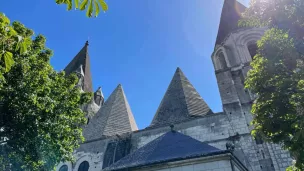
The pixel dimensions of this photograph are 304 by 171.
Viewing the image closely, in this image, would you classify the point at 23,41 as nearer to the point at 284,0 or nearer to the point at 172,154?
the point at 172,154

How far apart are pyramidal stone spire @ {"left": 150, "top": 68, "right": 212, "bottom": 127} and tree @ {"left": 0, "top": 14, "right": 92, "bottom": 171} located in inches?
316

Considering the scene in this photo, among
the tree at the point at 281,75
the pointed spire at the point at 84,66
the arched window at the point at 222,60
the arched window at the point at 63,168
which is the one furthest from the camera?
the pointed spire at the point at 84,66

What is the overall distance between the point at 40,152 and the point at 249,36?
16.3m

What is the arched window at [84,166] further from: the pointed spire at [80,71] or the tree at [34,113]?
the pointed spire at [80,71]

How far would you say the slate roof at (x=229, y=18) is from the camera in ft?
63.4

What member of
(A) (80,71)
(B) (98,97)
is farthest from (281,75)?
(A) (80,71)

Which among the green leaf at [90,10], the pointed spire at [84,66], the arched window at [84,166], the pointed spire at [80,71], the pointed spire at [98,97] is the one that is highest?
the pointed spire at [84,66]

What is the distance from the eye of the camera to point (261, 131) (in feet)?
24.6

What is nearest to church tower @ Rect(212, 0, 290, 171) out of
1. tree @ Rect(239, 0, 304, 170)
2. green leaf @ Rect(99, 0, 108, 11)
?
tree @ Rect(239, 0, 304, 170)

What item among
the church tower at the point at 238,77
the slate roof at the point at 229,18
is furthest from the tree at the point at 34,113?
the slate roof at the point at 229,18

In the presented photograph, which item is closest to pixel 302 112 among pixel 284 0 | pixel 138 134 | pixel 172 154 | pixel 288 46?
pixel 288 46

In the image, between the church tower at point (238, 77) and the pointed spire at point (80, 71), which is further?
the pointed spire at point (80, 71)

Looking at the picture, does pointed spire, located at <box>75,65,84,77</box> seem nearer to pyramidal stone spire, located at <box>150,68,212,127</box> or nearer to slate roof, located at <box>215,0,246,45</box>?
pyramidal stone spire, located at <box>150,68,212,127</box>

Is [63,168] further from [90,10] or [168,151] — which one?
[90,10]
